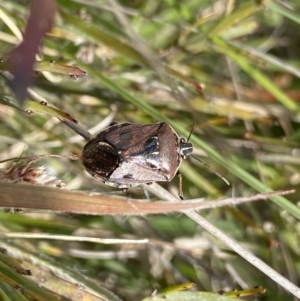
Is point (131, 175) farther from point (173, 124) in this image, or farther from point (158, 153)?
point (173, 124)

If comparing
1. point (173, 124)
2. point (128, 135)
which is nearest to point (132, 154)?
point (128, 135)

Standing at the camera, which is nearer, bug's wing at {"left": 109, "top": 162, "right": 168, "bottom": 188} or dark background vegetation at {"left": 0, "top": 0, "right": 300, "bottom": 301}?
bug's wing at {"left": 109, "top": 162, "right": 168, "bottom": 188}

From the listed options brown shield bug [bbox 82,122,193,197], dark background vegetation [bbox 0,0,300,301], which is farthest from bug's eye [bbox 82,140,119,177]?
dark background vegetation [bbox 0,0,300,301]

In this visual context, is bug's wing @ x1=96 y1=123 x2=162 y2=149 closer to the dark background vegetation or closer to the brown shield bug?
the brown shield bug

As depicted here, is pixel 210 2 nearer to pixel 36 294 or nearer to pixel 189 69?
pixel 189 69

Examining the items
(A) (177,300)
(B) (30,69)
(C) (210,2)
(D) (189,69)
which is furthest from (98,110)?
(B) (30,69)

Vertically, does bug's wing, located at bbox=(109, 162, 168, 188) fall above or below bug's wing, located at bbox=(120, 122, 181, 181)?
below

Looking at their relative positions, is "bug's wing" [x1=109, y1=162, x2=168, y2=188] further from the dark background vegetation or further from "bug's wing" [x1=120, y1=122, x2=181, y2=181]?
the dark background vegetation
